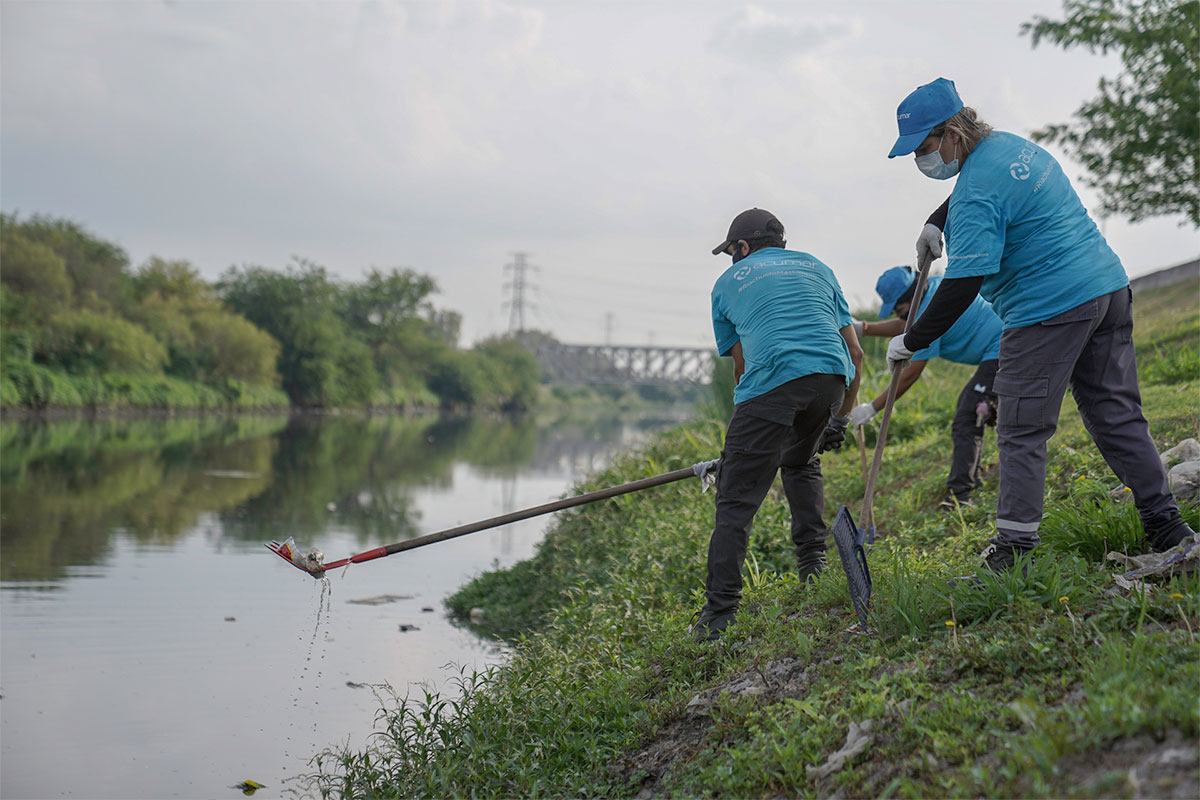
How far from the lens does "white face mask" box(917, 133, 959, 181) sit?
13.6ft

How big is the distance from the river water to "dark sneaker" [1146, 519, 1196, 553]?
161 inches

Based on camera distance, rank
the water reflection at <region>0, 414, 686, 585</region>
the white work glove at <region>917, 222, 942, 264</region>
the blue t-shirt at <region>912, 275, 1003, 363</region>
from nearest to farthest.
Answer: the white work glove at <region>917, 222, 942, 264</region>, the blue t-shirt at <region>912, 275, 1003, 363</region>, the water reflection at <region>0, 414, 686, 585</region>

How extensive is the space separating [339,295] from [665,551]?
2914 inches

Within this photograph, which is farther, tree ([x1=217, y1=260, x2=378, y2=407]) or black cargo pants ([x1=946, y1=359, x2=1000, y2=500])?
tree ([x1=217, y1=260, x2=378, y2=407])

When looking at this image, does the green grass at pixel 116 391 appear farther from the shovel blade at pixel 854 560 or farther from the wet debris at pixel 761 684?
the shovel blade at pixel 854 560

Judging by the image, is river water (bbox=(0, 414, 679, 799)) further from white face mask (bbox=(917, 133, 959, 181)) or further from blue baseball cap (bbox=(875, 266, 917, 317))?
white face mask (bbox=(917, 133, 959, 181))

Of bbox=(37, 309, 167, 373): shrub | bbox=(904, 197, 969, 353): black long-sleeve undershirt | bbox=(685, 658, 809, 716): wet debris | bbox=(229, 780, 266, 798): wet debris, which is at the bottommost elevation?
bbox=(229, 780, 266, 798): wet debris

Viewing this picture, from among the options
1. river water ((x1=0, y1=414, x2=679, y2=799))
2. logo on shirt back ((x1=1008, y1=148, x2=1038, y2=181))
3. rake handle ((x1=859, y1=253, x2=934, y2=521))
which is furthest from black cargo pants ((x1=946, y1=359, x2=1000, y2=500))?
river water ((x1=0, y1=414, x2=679, y2=799))

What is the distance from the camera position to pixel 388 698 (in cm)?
670

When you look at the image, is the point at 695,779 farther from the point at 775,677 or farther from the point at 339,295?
the point at 339,295

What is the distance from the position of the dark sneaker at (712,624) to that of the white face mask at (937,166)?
2.23 metres

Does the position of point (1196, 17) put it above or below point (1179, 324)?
above

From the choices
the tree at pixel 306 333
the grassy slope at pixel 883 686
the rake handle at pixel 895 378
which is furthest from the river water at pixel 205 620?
the tree at pixel 306 333

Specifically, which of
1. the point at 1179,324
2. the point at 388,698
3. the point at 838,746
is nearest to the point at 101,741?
the point at 388,698
